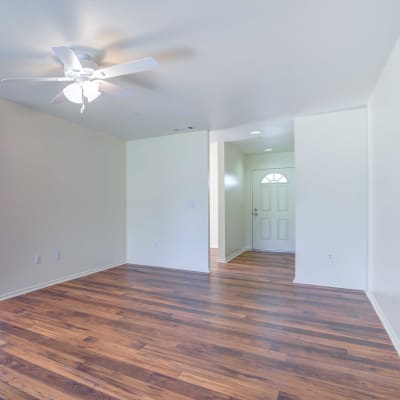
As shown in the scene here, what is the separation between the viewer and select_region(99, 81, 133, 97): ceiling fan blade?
2457mm

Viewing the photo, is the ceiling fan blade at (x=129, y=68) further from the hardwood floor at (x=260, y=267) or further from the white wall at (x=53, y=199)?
the hardwood floor at (x=260, y=267)

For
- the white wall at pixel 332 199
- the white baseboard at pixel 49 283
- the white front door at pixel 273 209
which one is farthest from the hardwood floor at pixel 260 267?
Result: the white baseboard at pixel 49 283

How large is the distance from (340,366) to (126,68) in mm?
2633

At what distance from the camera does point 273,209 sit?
21.4 ft


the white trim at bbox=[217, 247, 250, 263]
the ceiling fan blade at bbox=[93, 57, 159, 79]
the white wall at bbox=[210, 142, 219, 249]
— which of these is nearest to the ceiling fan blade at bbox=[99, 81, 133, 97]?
the ceiling fan blade at bbox=[93, 57, 159, 79]

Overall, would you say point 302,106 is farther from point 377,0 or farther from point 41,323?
point 41,323

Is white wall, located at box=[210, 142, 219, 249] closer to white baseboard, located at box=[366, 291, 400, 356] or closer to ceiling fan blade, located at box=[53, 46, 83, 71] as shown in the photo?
white baseboard, located at box=[366, 291, 400, 356]

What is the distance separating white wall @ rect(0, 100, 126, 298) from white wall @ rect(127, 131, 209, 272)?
11.6 inches

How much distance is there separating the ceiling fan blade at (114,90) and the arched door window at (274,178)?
463 cm

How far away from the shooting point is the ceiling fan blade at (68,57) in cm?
180

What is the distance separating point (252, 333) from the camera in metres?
2.37

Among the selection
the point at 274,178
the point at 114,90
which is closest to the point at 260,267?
the point at 274,178

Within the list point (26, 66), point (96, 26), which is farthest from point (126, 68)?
point (26, 66)

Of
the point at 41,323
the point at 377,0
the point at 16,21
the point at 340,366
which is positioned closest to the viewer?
the point at 377,0
